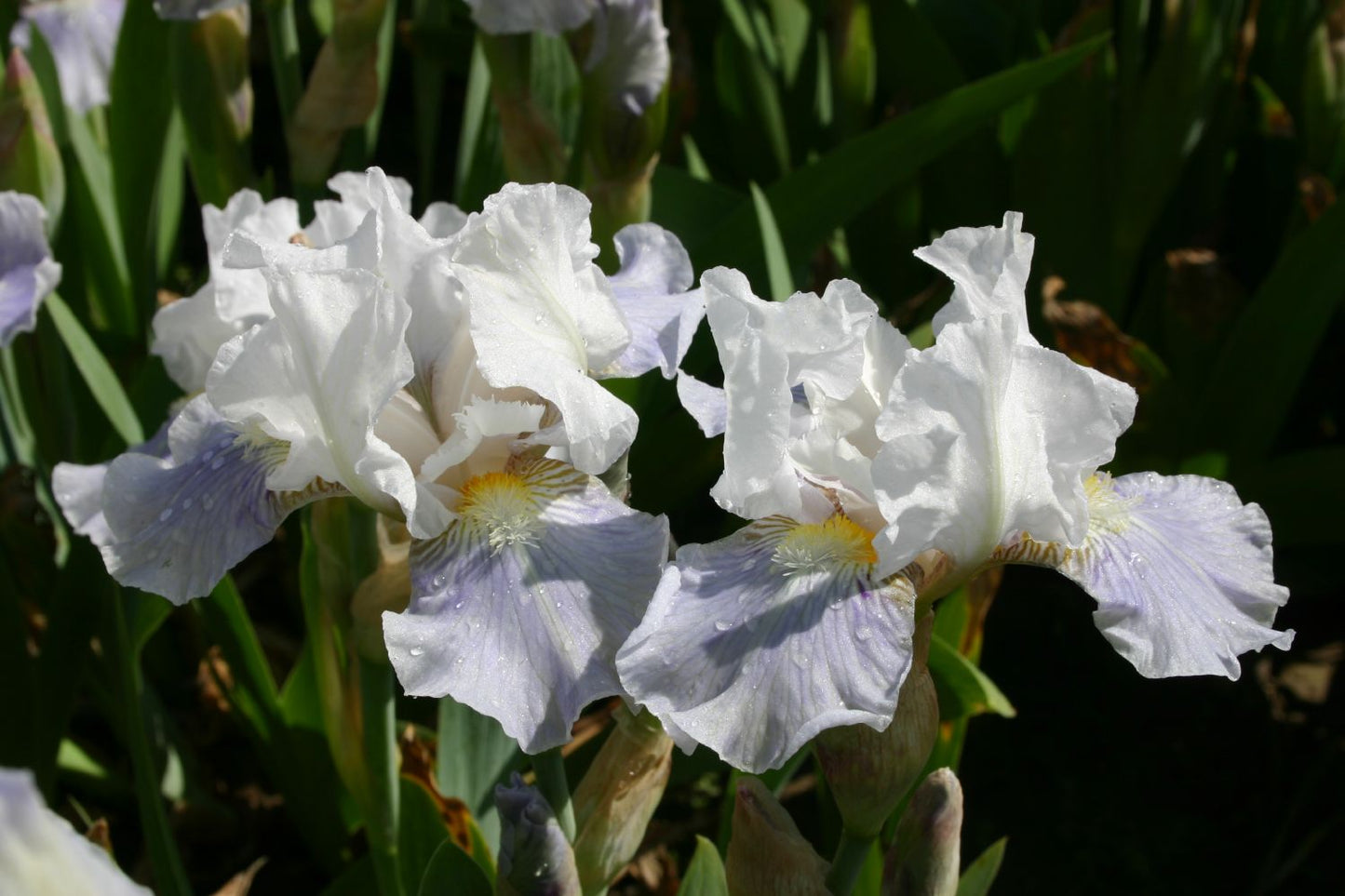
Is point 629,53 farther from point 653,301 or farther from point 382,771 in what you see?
point 382,771

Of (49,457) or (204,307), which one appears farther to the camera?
(49,457)

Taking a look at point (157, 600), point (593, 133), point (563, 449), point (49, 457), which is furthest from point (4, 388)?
point (563, 449)

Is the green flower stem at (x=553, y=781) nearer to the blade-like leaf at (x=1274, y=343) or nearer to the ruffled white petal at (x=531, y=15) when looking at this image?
the ruffled white petal at (x=531, y=15)

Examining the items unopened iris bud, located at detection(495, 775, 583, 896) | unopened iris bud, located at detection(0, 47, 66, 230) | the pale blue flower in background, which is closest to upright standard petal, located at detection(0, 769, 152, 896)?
unopened iris bud, located at detection(495, 775, 583, 896)

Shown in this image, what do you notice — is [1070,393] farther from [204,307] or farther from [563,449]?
[204,307]

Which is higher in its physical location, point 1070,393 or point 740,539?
point 1070,393

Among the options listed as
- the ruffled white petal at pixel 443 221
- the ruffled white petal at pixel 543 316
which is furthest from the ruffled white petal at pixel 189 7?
the ruffled white petal at pixel 543 316

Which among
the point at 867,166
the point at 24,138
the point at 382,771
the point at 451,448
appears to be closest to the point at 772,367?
the point at 451,448
